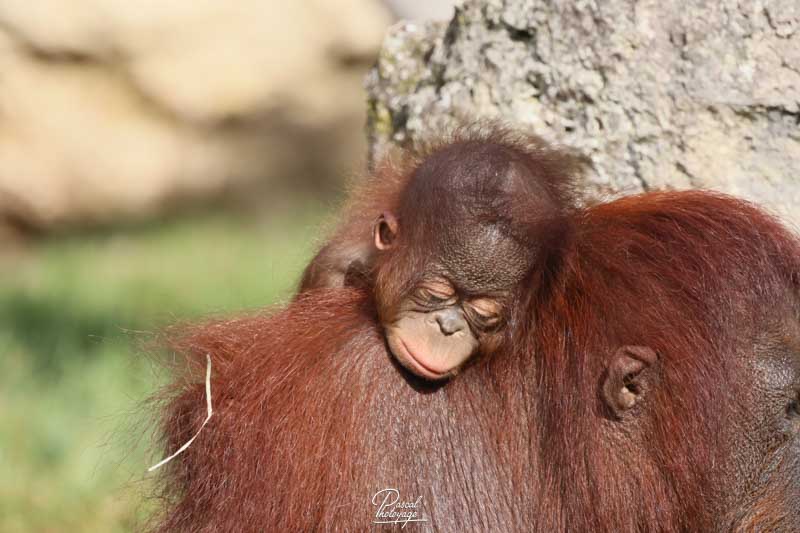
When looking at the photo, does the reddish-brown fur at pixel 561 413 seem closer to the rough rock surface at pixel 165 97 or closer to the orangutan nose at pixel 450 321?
the orangutan nose at pixel 450 321

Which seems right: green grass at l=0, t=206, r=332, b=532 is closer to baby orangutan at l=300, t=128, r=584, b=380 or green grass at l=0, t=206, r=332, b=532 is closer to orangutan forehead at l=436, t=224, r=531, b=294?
baby orangutan at l=300, t=128, r=584, b=380

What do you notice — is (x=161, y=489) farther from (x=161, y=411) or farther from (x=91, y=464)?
(x=91, y=464)

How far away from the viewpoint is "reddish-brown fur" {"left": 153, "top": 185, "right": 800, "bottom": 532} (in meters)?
2.76

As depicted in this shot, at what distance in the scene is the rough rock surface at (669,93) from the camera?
3.71m

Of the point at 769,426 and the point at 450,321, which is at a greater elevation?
the point at 450,321

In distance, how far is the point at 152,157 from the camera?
8727 mm

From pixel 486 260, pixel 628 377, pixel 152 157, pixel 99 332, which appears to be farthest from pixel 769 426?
pixel 152 157

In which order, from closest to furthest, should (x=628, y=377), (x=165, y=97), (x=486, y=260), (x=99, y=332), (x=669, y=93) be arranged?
(x=628, y=377), (x=486, y=260), (x=669, y=93), (x=99, y=332), (x=165, y=97)

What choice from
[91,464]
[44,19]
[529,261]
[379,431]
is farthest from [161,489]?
[44,19]

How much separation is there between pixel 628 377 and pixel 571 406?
0.16 m

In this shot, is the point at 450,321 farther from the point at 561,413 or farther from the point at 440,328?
the point at 561,413

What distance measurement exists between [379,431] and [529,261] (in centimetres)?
58

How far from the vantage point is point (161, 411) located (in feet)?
10.7

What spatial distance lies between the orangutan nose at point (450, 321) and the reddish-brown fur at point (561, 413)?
0.45 feet
